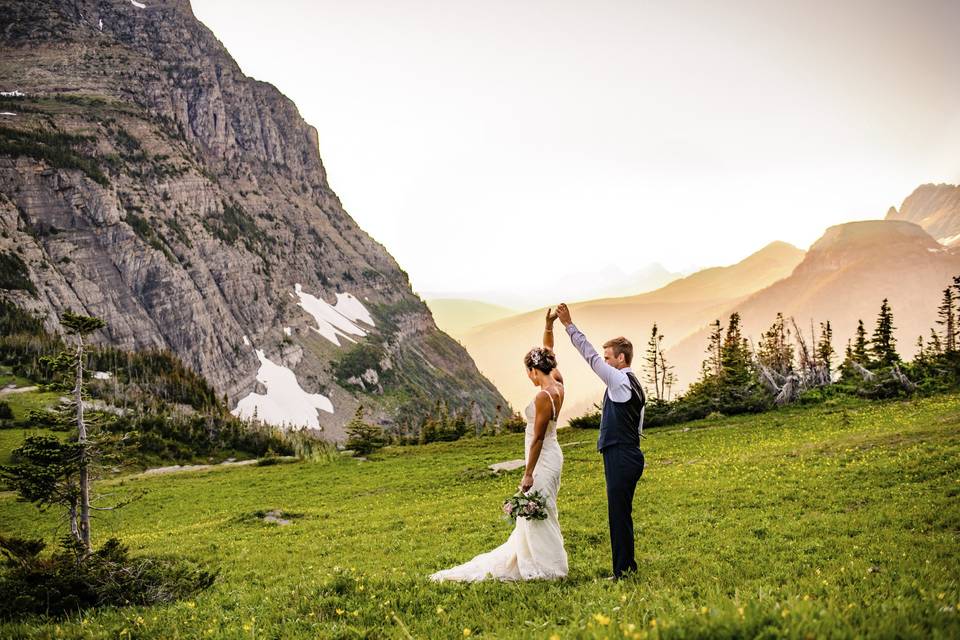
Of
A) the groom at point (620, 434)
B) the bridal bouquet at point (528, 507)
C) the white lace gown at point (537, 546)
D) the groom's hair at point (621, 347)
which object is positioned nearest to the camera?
the groom at point (620, 434)

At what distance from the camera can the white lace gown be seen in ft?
34.1

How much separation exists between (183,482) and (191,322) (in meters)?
166

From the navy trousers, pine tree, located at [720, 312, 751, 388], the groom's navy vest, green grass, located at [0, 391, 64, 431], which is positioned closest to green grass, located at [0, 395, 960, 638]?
the navy trousers

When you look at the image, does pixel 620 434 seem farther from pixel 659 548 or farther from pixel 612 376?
pixel 659 548

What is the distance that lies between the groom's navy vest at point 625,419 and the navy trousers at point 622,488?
0.43 ft

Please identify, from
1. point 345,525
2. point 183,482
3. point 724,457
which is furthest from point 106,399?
point 724,457

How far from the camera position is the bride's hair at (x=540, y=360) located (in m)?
10.2

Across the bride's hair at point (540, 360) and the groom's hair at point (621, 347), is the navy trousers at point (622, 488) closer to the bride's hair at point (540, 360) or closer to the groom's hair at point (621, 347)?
the groom's hair at point (621, 347)

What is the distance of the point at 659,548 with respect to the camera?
→ 13.3m

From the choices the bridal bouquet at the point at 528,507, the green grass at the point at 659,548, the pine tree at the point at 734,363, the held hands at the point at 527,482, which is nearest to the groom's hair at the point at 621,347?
the held hands at the point at 527,482

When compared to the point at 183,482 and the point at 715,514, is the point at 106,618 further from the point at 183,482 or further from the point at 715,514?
the point at 183,482

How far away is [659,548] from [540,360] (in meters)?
6.60

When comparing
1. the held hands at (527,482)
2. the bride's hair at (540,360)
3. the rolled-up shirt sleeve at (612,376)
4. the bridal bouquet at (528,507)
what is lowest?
the bridal bouquet at (528,507)

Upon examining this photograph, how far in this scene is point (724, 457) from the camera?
1049 inches
